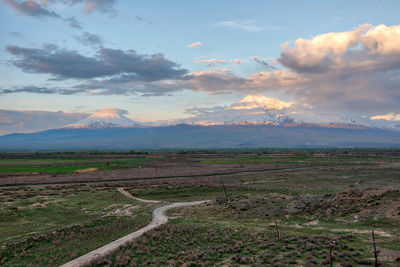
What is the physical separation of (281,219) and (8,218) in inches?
1290

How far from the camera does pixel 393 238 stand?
23.9 metres

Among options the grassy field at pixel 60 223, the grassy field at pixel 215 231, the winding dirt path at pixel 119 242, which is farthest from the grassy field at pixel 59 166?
the winding dirt path at pixel 119 242

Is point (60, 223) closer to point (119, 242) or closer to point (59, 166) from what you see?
point (119, 242)

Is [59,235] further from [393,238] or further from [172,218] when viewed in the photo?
[393,238]

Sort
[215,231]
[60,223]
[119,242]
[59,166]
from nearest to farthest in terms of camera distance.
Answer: [119,242] → [215,231] → [60,223] → [59,166]

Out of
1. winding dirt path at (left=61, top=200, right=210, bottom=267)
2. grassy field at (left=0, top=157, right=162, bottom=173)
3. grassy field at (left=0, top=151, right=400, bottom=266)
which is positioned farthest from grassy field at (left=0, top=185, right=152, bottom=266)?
grassy field at (left=0, top=157, right=162, bottom=173)

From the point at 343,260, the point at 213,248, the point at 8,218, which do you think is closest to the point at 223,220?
the point at 213,248

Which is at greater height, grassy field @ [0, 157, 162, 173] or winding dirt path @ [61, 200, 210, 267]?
grassy field @ [0, 157, 162, 173]

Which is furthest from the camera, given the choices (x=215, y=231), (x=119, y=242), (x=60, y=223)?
(x=60, y=223)

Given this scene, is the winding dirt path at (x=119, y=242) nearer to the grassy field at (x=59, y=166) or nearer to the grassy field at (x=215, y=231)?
the grassy field at (x=215, y=231)

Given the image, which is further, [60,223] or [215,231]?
[60,223]

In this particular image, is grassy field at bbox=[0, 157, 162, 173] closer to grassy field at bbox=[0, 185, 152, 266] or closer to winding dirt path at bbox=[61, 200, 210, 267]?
grassy field at bbox=[0, 185, 152, 266]

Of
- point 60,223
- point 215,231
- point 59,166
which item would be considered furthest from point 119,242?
point 59,166

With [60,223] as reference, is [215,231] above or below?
above
